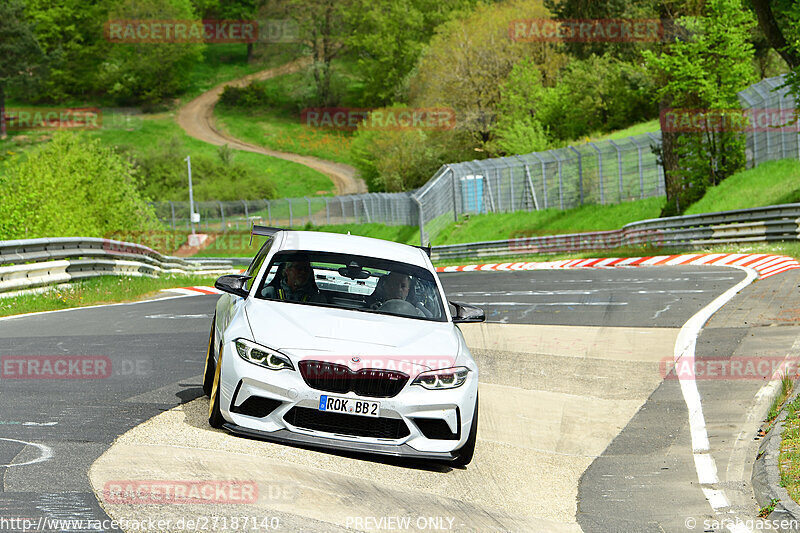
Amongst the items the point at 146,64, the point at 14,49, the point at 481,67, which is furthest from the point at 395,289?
the point at 146,64

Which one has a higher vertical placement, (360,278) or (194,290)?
(360,278)

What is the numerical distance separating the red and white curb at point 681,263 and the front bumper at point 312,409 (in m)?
14.6

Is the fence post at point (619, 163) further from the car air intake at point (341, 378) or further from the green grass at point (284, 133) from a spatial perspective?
the green grass at point (284, 133)

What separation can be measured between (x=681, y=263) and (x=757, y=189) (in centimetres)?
788

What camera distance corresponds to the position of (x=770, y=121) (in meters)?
33.5

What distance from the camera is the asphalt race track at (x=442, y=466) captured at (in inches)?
231

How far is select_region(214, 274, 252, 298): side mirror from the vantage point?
811 cm

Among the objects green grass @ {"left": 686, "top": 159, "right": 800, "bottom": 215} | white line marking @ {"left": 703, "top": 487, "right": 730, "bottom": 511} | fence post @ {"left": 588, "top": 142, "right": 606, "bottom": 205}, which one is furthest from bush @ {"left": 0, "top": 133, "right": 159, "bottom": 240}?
white line marking @ {"left": 703, "top": 487, "right": 730, "bottom": 511}

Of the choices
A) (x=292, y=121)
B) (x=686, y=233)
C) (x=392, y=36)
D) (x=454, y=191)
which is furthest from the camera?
(x=292, y=121)

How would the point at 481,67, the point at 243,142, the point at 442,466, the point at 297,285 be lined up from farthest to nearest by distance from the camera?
the point at 243,142 → the point at 481,67 → the point at 297,285 → the point at 442,466

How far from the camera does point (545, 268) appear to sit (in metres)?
31.6

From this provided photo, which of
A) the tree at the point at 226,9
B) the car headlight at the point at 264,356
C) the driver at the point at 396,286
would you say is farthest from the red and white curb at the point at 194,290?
the tree at the point at 226,9

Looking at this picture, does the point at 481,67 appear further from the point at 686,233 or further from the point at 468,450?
the point at 468,450

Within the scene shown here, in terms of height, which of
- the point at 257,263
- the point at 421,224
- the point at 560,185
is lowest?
the point at 421,224
